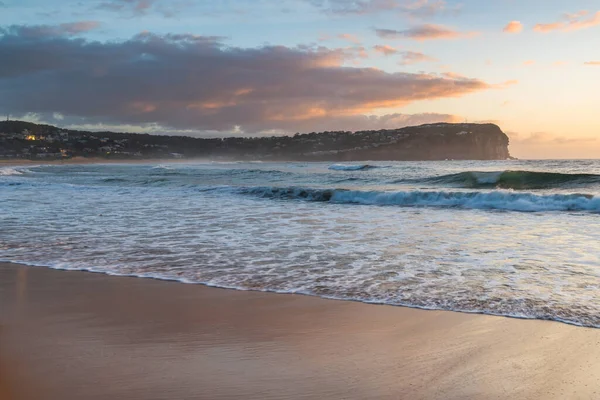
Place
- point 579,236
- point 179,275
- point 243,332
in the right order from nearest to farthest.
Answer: point 243,332, point 179,275, point 579,236

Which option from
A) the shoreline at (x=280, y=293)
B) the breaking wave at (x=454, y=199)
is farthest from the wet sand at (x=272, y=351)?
the breaking wave at (x=454, y=199)

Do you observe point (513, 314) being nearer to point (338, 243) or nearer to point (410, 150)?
point (338, 243)

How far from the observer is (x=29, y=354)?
323cm

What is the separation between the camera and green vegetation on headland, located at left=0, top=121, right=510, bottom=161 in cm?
10094

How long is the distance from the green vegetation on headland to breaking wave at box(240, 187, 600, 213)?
82071 millimetres

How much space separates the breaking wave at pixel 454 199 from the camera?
14328 millimetres

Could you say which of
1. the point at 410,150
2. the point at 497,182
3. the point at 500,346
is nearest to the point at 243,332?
the point at 500,346

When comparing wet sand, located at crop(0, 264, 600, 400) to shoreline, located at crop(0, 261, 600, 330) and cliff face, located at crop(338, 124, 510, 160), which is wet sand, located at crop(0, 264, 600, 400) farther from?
cliff face, located at crop(338, 124, 510, 160)

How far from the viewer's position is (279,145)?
111m

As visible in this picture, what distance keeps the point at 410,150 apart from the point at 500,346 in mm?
102954

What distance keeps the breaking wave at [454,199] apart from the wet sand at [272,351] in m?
11.5

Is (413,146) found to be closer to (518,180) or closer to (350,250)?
(518,180)

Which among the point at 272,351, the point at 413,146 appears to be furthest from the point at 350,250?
the point at 413,146

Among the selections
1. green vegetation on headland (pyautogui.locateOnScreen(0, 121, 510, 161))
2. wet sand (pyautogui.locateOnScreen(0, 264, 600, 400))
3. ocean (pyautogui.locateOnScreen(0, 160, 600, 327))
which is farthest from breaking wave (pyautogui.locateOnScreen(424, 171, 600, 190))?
green vegetation on headland (pyautogui.locateOnScreen(0, 121, 510, 161))
